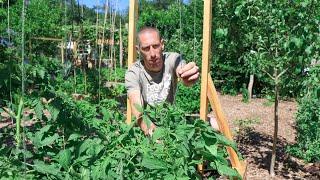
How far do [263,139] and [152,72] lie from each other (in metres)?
3.93

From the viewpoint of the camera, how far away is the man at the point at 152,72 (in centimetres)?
255

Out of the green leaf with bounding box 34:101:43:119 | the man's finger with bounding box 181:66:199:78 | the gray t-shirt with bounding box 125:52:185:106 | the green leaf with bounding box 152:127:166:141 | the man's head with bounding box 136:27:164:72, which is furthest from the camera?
the gray t-shirt with bounding box 125:52:185:106

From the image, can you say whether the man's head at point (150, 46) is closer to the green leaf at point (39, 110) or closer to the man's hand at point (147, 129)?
the man's hand at point (147, 129)

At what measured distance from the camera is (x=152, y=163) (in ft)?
4.95

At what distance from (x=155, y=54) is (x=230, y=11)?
6.15 feet

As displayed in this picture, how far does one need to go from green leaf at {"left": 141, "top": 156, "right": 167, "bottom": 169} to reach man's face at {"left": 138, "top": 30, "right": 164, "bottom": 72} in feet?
3.58

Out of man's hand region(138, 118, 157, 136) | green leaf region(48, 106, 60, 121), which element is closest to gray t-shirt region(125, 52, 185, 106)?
man's hand region(138, 118, 157, 136)

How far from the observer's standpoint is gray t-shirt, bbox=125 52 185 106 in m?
2.65

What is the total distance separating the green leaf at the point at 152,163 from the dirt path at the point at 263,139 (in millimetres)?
3251

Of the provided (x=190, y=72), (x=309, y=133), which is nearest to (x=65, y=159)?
(x=190, y=72)

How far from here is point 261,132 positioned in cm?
678

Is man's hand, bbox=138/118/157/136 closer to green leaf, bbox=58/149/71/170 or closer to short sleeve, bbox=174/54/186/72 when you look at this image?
green leaf, bbox=58/149/71/170

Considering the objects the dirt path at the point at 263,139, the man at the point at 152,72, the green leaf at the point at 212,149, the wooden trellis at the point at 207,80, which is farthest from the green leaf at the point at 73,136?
the dirt path at the point at 263,139

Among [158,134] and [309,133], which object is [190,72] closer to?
[158,134]
